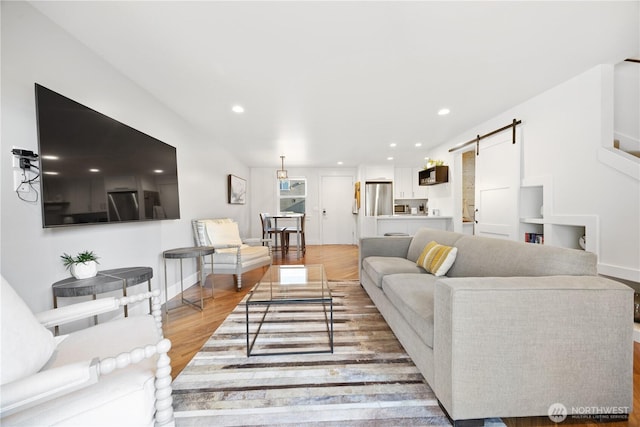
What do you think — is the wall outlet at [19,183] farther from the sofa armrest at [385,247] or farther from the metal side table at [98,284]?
the sofa armrest at [385,247]

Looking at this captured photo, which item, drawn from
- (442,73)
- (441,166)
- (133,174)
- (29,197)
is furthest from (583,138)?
(29,197)

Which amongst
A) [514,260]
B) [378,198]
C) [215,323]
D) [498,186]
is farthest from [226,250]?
[378,198]

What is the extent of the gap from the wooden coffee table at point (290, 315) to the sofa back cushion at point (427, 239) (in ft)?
3.58

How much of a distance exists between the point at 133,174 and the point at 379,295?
2496 mm

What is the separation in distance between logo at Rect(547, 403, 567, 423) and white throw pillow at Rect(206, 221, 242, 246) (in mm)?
3401

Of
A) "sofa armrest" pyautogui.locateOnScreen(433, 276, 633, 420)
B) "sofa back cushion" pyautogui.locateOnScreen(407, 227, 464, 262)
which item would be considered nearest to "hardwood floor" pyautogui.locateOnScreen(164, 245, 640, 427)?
"sofa armrest" pyautogui.locateOnScreen(433, 276, 633, 420)

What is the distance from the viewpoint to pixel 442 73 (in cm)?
224

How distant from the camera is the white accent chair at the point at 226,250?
3.19 meters

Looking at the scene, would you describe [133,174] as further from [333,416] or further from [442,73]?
[442,73]

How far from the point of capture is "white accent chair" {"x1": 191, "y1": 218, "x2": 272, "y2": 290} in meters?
3.19

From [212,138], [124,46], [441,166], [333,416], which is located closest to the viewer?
[333,416]

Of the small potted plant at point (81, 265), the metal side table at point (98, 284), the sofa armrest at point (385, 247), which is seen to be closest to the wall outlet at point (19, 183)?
the small potted plant at point (81, 265)

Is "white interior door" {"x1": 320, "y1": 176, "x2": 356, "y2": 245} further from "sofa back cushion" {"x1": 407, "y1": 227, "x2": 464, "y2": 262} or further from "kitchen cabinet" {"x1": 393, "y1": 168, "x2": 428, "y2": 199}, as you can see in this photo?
"sofa back cushion" {"x1": 407, "y1": 227, "x2": 464, "y2": 262}

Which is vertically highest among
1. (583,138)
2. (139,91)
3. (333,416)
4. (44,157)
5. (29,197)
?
(139,91)
